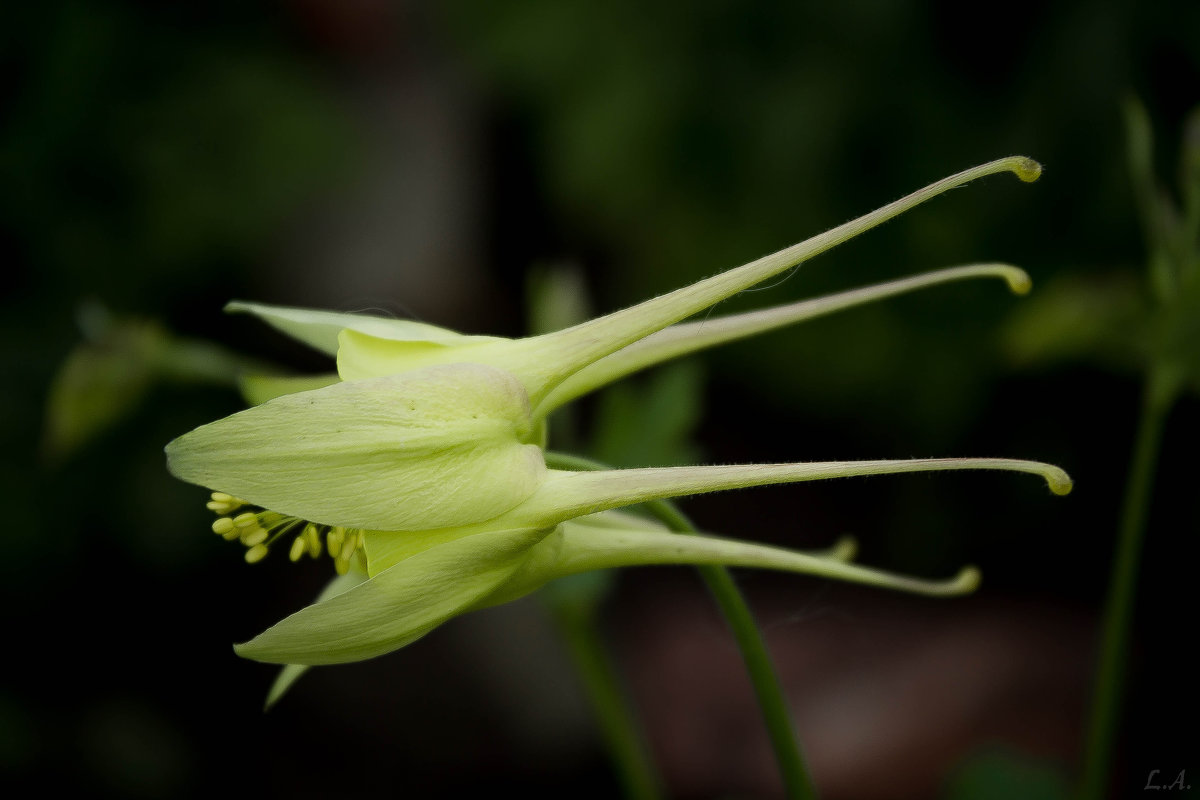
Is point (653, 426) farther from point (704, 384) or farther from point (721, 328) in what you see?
point (704, 384)

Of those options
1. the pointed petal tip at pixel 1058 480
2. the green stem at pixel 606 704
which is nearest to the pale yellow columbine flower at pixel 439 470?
the pointed petal tip at pixel 1058 480

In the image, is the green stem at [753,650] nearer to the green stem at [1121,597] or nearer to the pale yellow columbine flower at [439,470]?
the pale yellow columbine flower at [439,470]

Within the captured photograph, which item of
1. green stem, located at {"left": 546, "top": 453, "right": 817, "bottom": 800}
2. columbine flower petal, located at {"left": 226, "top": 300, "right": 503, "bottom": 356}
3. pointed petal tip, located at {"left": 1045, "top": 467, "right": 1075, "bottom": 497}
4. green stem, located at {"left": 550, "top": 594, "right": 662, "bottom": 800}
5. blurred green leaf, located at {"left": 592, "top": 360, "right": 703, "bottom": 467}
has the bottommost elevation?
green stem, located at {"left": 550, "top": 594, "right": 662, "bottom": 800}

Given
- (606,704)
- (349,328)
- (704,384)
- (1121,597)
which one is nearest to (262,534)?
(349,328)

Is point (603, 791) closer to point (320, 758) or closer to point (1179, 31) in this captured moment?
point (320, 758)

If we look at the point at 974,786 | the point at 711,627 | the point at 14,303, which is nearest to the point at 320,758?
the point at 711,627

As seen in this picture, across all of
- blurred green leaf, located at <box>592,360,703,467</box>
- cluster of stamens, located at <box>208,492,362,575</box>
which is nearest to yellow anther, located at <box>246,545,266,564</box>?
cluster of stamens, located at <box>208,492,362,575</box>

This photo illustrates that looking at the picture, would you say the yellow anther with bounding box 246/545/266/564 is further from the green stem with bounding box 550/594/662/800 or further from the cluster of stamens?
the green stem with bounding box 550/594/662/800
